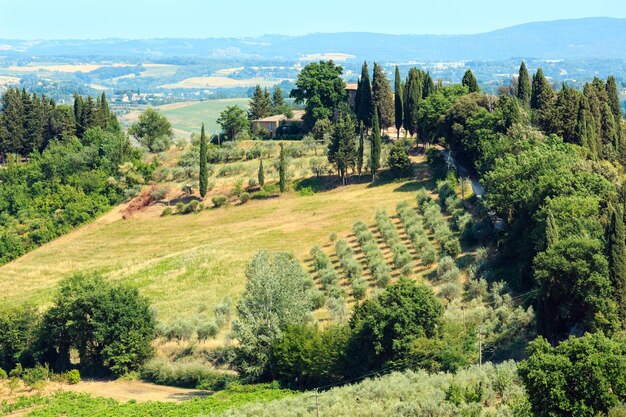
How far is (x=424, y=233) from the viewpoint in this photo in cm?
6009

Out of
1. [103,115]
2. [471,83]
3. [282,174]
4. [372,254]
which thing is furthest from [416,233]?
[103,115]

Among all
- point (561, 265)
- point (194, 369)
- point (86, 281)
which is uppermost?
point (561, 265)

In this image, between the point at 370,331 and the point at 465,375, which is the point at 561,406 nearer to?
the point at 465,375

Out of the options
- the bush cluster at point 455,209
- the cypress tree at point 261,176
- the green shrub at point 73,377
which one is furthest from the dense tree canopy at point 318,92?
the green shrub at point 73,377

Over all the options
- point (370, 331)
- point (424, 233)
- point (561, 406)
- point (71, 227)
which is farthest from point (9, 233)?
point (561, 406)

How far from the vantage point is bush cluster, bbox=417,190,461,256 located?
55438mm

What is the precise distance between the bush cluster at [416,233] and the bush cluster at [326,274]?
5.49 meters

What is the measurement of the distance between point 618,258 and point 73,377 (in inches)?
1125

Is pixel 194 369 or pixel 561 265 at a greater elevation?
pixel 561 265

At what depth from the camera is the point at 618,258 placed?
4009cm

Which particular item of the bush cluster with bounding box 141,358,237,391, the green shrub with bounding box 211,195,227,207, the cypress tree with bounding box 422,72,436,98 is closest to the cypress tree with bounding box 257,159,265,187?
the green shrub with bounding box 211,195,227,207

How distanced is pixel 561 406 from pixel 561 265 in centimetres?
1211

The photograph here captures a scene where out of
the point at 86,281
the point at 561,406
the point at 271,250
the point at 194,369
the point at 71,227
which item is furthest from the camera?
the point at 71,227

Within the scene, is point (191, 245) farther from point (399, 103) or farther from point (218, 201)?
point (399, 103)
